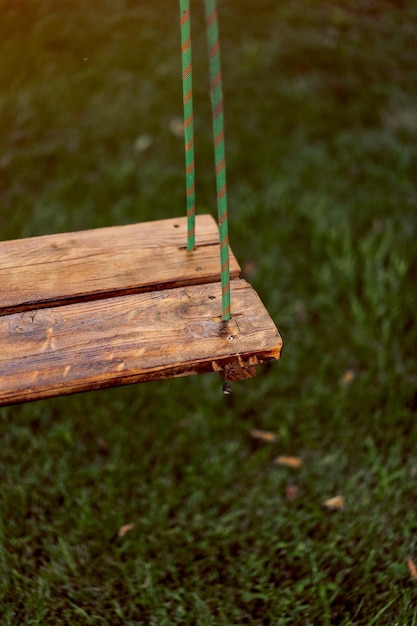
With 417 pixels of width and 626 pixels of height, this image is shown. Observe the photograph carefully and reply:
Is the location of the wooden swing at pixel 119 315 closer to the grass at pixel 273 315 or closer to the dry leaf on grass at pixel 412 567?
the grass at pixel 273 315

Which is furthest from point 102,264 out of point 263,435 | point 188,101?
point 263,435

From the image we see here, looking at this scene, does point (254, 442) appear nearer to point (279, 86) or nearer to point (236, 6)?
point (279, 86)

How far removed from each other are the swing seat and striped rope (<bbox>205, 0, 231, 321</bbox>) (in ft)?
0.29

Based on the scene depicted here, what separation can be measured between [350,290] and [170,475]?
1.12m

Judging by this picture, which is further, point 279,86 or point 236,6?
point 236,6

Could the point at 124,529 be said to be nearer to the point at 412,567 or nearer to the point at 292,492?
the point at 292,492

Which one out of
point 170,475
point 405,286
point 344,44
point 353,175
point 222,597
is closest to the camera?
point 222,597

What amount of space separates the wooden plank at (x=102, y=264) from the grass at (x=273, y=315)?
0.87m

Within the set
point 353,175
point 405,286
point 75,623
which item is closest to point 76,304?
point 75,623

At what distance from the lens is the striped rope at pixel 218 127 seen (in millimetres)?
962

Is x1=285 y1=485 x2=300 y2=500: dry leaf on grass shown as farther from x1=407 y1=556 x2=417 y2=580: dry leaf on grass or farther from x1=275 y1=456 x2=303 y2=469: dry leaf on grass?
x1=407 y1=556 x2=417 y2=580: dry leaf on grass

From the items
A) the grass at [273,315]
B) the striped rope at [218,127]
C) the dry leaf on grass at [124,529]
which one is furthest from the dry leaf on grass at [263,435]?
the striped rope at [218,127]

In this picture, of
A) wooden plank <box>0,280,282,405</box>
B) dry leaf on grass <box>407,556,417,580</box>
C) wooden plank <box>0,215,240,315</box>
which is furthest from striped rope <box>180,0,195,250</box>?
dry leaf on grass <box>407,556,417,580</box>

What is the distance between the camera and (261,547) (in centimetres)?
191
